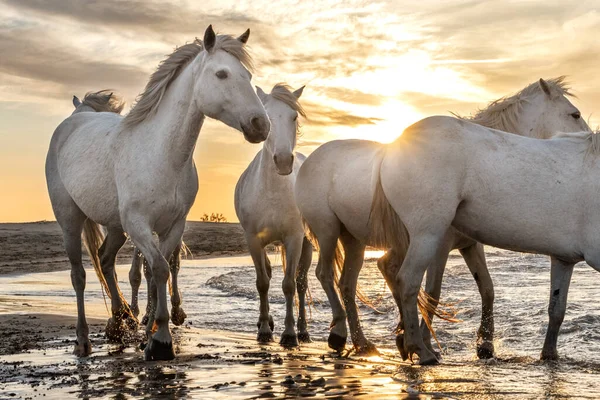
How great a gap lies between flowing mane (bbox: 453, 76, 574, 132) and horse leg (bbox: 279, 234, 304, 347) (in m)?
2.32

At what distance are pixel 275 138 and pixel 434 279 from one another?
2.25m

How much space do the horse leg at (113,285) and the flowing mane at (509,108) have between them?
3.77 m

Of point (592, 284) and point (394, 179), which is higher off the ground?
point (394, 179)

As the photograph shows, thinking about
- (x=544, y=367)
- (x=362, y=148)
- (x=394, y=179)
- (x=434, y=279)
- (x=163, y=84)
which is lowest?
(x=544, y=367)

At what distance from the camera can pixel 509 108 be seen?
293 inches

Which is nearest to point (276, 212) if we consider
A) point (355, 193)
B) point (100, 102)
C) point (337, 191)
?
point (337, 191)

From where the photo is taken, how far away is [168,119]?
6641mm

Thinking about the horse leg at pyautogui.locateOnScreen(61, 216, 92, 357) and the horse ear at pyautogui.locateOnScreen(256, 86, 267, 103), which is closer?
the horse leg at pyautogui.locateOnScreen(61, 216, 92, 357)

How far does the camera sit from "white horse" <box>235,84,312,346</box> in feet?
26.6

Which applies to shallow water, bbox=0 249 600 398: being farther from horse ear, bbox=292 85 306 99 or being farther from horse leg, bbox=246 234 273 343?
horse ear, bbox=292 85 306 99

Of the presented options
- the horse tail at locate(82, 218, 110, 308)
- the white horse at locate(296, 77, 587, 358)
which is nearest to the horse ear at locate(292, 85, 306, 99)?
the white horse at locate(296, 77, 587, 358)

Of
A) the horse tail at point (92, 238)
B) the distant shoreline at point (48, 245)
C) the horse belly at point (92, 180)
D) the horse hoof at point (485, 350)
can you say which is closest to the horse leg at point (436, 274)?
the horse hoof at point (485, 350)

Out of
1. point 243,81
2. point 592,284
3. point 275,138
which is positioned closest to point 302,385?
point 243,81

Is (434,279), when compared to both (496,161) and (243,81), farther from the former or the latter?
(243,81)
